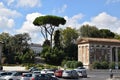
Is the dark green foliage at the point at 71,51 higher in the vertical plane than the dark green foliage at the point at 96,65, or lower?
higher

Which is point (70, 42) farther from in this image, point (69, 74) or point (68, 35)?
point (69, 74)

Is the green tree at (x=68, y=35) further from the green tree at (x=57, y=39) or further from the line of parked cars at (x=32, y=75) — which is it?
the line of parked cars at (x=32, y=75)

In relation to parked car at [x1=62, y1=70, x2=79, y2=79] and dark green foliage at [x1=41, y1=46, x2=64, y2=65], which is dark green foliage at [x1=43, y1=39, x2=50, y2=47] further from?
parked car at [x1=62, y1=70, x2=79, y2=79]

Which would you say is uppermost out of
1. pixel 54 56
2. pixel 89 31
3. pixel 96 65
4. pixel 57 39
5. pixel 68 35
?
pixel 89 31

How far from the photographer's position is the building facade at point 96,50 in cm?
9806

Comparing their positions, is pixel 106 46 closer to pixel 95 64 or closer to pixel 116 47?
pixel 116 47

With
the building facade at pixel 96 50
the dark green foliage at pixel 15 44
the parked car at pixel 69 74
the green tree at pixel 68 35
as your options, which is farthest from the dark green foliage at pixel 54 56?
the parked car at pixel 69 74

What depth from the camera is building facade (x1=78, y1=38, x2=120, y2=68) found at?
98.1 metres

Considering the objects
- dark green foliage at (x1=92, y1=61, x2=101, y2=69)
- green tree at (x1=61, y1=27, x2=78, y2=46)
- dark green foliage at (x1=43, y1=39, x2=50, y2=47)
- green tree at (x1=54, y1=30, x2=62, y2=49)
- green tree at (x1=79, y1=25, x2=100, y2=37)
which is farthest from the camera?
green tree at (x1=79, y1=25, x2=100, y2=37)

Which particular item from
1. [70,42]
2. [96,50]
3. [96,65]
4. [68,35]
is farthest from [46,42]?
[96,65]

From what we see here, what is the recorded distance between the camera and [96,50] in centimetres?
9906

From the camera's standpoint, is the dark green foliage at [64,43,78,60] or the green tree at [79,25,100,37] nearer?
the dark green foliage at [64,43,78,60]

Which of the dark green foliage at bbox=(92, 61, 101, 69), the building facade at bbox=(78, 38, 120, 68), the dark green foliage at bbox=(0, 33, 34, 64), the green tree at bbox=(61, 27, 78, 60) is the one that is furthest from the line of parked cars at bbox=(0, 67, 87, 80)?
the dark green foliage at bbox=(0, 33, 34, 64)

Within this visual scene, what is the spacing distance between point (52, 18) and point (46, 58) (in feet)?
41.8
